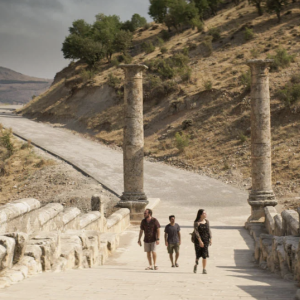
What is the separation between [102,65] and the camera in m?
60.1

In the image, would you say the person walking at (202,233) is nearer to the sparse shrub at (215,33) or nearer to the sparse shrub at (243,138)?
the sparse shrub at (243,138)

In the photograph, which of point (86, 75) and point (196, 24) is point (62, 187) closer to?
point (86, 75)

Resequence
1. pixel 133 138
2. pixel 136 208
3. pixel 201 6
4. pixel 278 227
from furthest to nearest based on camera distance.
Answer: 1. pixel 201 6
2. pixel 133 138
3. pixel 136 208
4. pixel 278 227

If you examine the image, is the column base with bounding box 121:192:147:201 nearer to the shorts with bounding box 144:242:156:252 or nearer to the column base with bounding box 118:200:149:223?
the column base with bounding box 118:200:149:223

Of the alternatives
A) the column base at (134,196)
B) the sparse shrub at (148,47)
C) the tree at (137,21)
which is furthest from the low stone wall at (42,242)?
the tree at (137,21)

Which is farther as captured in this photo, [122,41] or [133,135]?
[122,41]

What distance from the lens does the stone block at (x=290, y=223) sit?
10959 mm

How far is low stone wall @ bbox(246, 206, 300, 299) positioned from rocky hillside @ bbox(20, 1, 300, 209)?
1374cm

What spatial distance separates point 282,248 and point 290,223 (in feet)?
5.68

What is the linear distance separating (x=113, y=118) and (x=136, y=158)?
27.6 metres

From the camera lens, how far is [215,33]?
53594 millimetres

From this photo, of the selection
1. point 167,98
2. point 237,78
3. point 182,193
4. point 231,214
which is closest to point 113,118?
point 167,98

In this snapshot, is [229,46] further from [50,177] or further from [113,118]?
[50,177]

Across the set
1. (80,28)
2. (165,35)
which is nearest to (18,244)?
(165,35)
